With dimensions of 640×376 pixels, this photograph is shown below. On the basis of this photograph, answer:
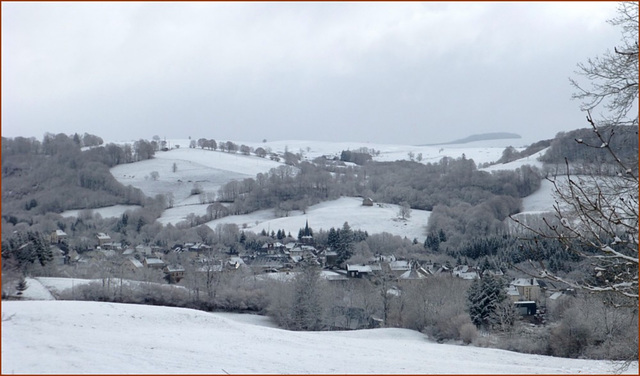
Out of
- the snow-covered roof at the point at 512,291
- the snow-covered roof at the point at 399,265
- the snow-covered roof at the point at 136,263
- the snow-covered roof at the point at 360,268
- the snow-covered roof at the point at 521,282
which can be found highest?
the snow-covered roof at the point at 521,282

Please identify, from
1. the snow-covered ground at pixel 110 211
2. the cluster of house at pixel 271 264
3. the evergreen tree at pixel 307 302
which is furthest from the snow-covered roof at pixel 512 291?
the snow-covered ground at pixel 110 211

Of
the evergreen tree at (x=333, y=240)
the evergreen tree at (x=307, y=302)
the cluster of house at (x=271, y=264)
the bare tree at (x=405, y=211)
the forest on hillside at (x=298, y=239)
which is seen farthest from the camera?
the bare tree at (x=405, y=211)

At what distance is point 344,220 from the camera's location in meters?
62.3

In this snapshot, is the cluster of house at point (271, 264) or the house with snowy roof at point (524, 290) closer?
the house with snowy roof at point (524, 290)

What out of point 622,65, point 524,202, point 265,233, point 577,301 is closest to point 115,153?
point 265,233

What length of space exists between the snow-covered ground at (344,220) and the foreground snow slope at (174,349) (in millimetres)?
40426

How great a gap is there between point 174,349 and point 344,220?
172 feet

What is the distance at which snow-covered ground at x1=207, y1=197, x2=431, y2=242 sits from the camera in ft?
190

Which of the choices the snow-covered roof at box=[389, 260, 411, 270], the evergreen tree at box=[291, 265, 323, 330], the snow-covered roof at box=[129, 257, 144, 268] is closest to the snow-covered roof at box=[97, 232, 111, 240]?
the snow-covered roof at box=[129, 257, 144, 268]

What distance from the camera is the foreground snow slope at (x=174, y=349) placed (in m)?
7.46

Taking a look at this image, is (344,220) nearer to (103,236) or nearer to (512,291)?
(103,236)

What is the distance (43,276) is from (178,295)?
6.83 metres

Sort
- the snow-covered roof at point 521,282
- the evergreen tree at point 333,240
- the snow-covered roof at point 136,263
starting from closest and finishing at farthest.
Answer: the snow-covered roof at point 521,282
the snow-covered roof at point 136,263
the evergreen tree at point 333,240

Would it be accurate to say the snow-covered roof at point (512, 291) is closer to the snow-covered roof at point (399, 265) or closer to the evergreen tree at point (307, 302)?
the snow-covered roof at point (399, 265)
